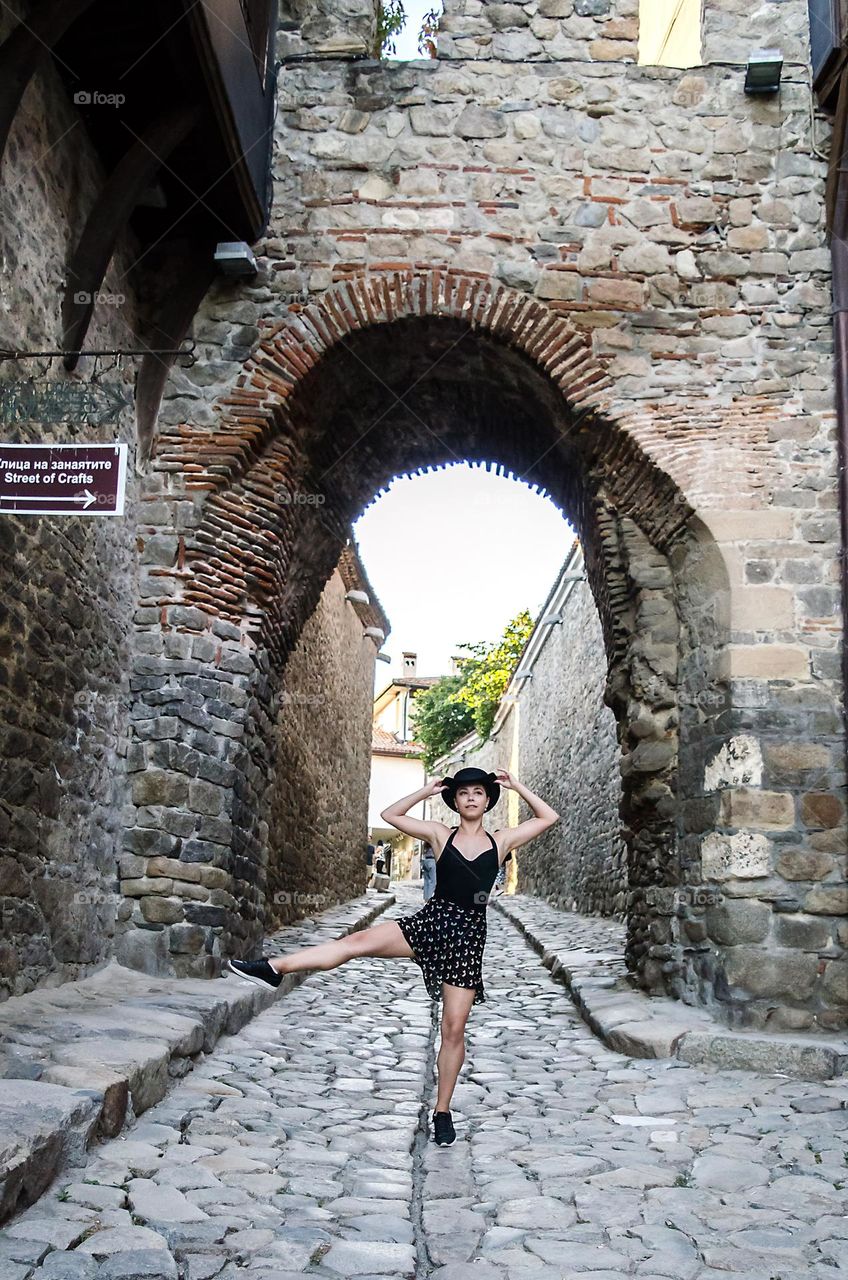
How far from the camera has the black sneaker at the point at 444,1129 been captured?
3756 millimetres

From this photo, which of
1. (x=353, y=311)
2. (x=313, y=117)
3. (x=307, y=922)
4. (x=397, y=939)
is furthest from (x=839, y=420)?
(x=307, y=922)

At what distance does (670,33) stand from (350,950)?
334 inches

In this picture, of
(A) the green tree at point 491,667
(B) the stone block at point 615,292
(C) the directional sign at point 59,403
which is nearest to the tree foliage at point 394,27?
(B) the stone block at point 615,292

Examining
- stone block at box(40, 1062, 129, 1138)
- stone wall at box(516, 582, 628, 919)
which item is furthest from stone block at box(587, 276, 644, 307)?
stone wall at box(516, 582, 628, 919)

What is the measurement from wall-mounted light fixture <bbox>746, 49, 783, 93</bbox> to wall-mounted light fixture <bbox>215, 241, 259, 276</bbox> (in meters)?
3.17

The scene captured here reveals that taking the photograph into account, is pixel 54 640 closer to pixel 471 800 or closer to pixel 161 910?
pixel 161 910

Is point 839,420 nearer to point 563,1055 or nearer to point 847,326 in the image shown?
point 847,326

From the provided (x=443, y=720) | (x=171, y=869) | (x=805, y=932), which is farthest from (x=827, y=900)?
(x=443, y=720)

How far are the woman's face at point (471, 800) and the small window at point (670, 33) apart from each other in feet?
23.2

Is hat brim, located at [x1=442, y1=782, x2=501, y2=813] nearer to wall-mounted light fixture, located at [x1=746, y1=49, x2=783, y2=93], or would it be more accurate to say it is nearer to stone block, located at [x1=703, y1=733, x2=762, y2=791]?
stone block, located at [x1=703, y1=733, x2=762, y2=791]

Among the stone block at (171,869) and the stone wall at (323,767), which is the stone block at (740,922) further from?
the stone wall at (323,767)

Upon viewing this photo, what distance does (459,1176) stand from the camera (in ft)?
11.2

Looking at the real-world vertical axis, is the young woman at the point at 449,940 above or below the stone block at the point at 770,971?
above

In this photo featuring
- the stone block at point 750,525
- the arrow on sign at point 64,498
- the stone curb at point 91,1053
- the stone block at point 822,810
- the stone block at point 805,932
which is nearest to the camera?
the stone curb at point 91,1053
